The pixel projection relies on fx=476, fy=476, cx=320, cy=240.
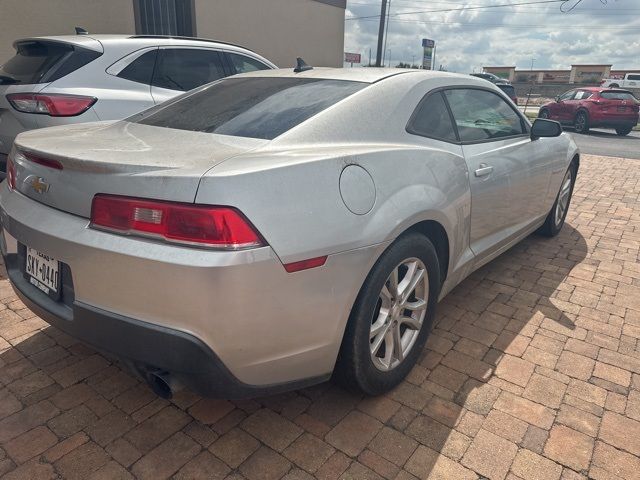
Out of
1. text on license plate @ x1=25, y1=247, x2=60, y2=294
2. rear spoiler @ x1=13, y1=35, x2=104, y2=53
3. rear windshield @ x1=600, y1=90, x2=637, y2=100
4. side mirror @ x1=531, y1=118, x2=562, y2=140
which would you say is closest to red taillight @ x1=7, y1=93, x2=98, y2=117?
rear spoiler @ x1=13, y1=35, x2=104, y2=53

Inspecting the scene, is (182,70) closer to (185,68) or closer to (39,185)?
(185,68)

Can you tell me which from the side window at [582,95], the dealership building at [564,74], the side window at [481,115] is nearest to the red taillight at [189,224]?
the side window at [481,115]

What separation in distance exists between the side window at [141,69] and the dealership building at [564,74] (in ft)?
157

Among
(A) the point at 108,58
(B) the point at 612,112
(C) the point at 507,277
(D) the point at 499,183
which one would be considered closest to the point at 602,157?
(B) the point at 612,112

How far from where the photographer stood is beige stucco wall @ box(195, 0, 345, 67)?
1159cm

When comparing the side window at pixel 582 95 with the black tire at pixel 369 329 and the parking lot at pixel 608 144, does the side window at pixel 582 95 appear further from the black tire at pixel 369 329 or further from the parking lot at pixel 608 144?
the black tire at pixel 369 329

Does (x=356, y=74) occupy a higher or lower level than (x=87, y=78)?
higher

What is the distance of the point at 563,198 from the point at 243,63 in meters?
3.87

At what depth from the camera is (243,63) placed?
570 centimetres

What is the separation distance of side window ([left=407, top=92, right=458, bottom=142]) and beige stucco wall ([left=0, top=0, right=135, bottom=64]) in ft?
26.0

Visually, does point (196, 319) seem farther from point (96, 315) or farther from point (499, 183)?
point (499, 183)

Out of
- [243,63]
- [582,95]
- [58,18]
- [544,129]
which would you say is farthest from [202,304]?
[582,95]

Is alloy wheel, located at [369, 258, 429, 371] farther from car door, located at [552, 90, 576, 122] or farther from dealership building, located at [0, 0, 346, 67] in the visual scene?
car door, located at [552, 90, 576, 122]

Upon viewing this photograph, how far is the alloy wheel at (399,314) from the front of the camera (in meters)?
2.22
